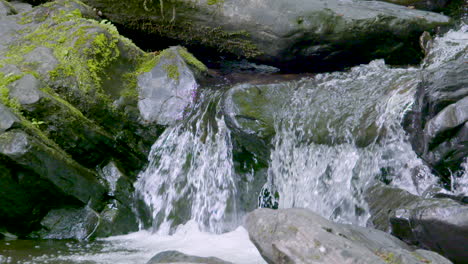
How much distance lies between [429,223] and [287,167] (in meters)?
2.33

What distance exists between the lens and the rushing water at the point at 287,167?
17.9 feet

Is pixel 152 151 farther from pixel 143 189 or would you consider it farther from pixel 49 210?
pixel 49 210

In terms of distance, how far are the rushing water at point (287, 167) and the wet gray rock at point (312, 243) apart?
145cm

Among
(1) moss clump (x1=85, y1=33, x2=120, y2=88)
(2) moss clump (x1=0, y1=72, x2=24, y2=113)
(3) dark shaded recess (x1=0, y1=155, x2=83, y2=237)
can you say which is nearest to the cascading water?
(1) moss clump (x1=85, y1=33, x2=120, y2=88)

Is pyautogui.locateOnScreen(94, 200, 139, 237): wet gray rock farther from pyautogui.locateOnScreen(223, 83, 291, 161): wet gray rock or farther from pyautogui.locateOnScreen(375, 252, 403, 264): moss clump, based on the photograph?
pyautogui.locateOnScreen(375, 252, 403, 264): moss clump

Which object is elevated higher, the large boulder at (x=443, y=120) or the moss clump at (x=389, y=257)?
the large boulder at (x=443, y=120)

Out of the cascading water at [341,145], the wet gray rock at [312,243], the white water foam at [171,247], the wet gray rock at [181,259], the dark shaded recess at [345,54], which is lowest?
the white water foam at [171,247]

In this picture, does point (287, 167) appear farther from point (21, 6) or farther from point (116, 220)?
point (21, 6)

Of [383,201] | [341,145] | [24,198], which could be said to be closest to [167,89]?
[24,198]

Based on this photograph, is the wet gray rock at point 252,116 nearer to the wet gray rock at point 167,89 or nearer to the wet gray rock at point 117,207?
the wet gray rock at point 167,89

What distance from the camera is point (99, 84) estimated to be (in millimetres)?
6586

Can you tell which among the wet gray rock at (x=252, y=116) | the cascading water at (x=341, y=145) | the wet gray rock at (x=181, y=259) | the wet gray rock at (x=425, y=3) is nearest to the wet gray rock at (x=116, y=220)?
the wet gray rock at (x=252, y=116)

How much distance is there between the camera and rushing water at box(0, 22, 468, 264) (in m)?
5.45

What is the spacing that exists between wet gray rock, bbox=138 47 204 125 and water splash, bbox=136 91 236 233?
0.80 feet
